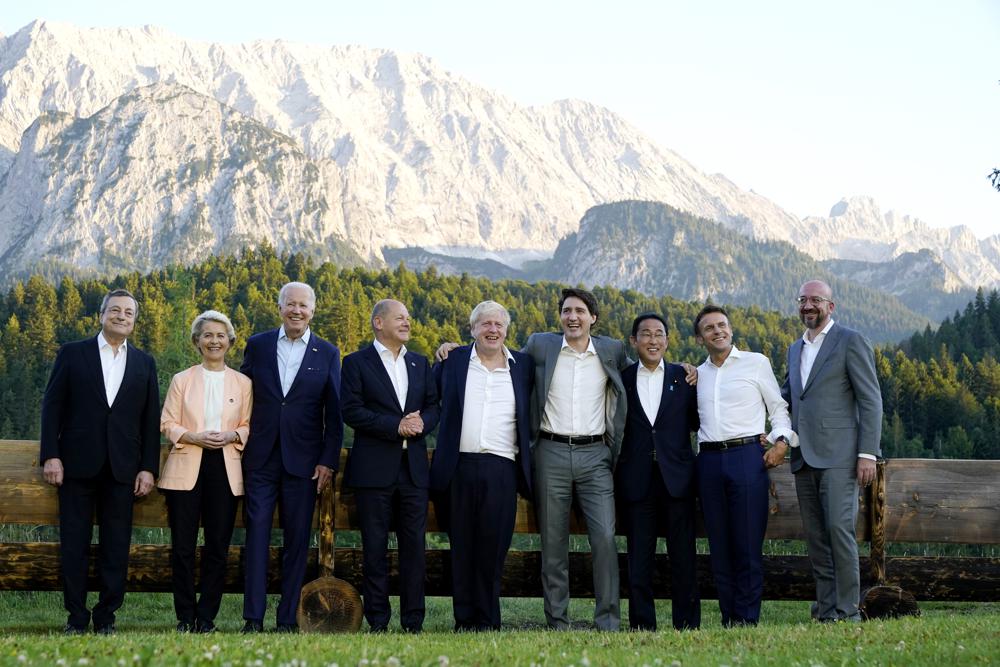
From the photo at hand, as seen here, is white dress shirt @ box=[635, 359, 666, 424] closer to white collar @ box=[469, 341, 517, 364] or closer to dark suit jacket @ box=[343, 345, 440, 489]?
white collar @ box=[469, 341, 517, 364]

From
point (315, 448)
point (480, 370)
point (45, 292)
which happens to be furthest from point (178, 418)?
point (45, 292)

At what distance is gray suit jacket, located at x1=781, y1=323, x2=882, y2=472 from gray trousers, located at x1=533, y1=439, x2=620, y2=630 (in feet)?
5.13

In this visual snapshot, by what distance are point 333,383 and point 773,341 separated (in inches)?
4613

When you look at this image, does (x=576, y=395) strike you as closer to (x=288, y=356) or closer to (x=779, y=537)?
(x=779, y=537)

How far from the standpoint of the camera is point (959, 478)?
27.7 feet

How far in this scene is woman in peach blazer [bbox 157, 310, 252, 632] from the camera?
7.54 metres

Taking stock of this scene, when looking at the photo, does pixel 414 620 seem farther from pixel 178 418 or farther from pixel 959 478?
pixel 959 478

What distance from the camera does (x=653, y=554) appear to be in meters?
7.92

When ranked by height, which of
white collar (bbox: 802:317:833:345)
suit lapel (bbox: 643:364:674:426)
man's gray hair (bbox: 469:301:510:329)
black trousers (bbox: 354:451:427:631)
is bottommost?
black trousers (bbox: 354:451:427:631)

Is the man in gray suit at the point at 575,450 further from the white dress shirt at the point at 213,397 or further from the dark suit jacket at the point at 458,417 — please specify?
the white dress shirt at the point at 213,397

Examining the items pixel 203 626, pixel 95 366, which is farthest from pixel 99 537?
pixel 95 366

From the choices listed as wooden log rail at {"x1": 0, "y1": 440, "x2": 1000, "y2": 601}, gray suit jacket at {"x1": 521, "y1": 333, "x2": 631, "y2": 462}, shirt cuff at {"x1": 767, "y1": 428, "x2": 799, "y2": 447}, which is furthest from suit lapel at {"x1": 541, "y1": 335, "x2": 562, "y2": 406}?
shirt cuff at {"x1": 767, "y1": 428, "x2": 799, "y2": 447}

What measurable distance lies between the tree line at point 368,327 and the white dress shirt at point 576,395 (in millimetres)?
51384

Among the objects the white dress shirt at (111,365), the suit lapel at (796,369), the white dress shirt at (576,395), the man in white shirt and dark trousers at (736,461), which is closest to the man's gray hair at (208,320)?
the white dress shirt at (111,365)
